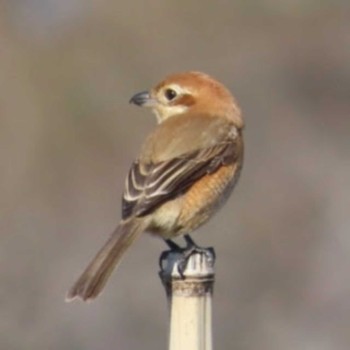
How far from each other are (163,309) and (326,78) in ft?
15.3

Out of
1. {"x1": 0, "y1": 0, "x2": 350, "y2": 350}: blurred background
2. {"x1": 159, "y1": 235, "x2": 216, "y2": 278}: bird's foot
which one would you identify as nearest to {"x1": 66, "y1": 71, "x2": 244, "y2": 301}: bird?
{"x1": 159, "y1": 235, "x2": 216, "y2": 278}: bird's foot

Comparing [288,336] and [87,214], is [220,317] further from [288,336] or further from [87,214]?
[87,214]

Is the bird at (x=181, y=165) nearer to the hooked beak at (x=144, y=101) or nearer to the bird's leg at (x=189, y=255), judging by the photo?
the hooked beak at (x=144, y=101)

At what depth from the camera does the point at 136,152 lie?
11797 millimetres

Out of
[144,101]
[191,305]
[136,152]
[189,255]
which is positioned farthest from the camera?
[136,152]

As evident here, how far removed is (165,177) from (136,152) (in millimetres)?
6139

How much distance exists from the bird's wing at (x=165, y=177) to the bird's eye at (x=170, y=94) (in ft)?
0.93

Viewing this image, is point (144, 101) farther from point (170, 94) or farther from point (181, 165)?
point (181, 165)

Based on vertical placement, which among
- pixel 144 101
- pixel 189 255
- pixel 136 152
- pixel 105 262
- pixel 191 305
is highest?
pixel 136 152

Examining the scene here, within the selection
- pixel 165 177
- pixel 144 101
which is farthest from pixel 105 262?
pixel 144 101

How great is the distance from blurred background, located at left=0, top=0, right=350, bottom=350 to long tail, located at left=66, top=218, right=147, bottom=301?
3.45 m

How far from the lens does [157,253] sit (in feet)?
33.1

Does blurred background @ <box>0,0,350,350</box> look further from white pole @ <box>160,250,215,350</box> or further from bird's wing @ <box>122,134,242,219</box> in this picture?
white pole @ <box>160,250,215,350</box>

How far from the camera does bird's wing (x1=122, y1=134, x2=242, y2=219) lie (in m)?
5.60
